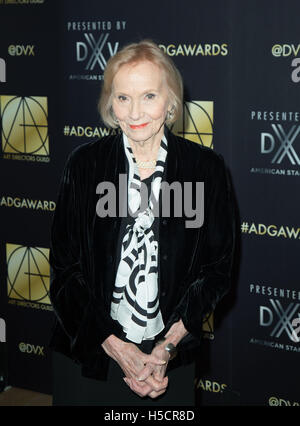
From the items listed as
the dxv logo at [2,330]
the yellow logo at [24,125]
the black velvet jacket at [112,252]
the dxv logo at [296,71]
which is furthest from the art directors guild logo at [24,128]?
→ the black velvet jacket at [112,252]

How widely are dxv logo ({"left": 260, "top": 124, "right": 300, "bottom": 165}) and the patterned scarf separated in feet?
3.63

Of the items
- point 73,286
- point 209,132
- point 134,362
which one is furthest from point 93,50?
point 134,362

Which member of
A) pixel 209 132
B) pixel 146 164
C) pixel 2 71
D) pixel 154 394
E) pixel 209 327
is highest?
pixel 2 71

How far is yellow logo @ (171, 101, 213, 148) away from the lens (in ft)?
9.70

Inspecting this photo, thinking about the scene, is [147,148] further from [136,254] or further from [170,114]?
[136,254]

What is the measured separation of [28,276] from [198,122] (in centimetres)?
132

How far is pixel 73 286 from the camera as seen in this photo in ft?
6.26

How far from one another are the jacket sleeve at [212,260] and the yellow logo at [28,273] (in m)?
1.68

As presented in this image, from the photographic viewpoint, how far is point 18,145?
11.2 feet

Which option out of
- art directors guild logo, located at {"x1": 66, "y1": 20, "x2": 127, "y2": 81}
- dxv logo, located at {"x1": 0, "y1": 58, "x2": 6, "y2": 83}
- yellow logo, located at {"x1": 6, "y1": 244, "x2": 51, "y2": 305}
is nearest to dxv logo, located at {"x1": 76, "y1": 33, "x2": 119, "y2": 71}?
art directors guild logo, located at {"x1": 66, "y1": 20, "x2": 127, "y2": 81}

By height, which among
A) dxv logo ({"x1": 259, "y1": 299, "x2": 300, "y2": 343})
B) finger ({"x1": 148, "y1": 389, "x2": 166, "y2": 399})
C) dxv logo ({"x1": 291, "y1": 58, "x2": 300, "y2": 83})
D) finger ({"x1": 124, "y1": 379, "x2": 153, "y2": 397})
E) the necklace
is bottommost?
dxv logo ({"x1": 259, "y1": 299, "x2": 300, "y2": 343})

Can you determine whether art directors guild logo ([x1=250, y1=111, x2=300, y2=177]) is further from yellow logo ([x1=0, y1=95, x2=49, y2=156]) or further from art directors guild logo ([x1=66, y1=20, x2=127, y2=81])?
yellow logo ([x1=0, y1=95, x2=49, y2=156])

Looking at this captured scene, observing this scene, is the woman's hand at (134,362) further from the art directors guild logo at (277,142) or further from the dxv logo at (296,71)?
the dxv logo at (296,71)

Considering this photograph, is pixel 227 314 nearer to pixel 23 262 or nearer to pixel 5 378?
pixel 23 262
